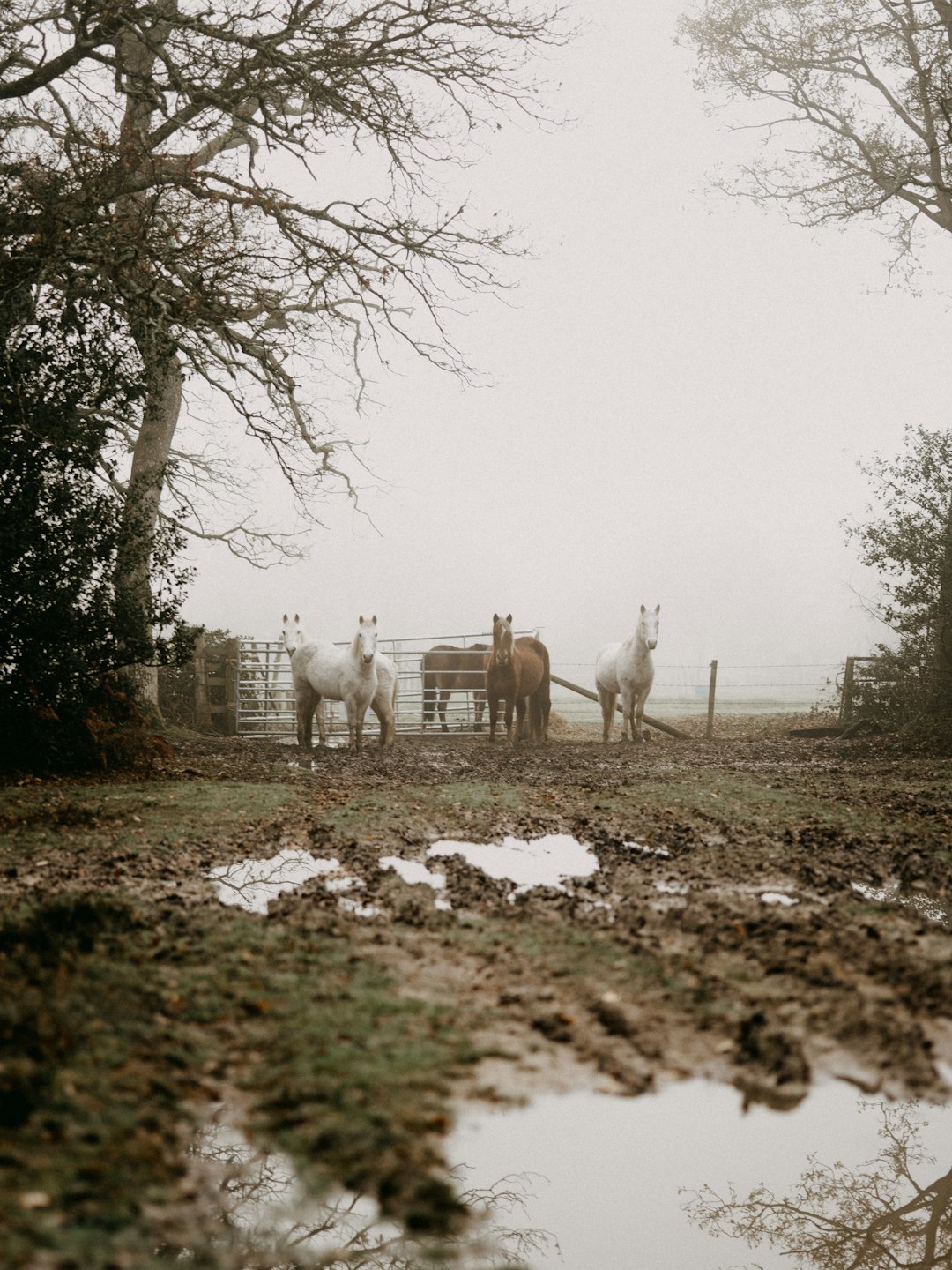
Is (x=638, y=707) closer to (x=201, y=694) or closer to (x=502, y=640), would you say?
(x=502, y=640)

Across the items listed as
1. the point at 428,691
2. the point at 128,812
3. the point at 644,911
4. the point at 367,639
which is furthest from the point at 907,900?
the point at 428,691

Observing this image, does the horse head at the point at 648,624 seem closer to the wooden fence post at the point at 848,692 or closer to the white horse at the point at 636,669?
the white horse at the point at 636,669

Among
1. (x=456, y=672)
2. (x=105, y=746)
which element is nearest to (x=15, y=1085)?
(x=105, y=746)

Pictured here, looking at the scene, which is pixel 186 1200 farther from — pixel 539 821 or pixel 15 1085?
pixel 539 821

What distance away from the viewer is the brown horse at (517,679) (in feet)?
54.3

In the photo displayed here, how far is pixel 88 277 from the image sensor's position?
1108cm

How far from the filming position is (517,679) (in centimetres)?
1678

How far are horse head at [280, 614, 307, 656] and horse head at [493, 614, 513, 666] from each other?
3491 mm

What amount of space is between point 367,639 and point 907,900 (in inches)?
395

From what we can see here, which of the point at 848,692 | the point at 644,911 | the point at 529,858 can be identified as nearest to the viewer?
the point at 644,911

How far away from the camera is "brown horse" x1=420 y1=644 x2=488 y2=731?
21203mm

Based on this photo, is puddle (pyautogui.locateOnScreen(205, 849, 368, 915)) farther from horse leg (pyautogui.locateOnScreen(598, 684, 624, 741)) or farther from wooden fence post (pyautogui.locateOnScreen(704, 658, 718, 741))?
wooden fence post (pyautogui.locateOnScreen(704, 658, 718, 741))

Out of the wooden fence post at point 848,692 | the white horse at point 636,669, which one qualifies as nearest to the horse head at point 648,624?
the white horse at point 636,669

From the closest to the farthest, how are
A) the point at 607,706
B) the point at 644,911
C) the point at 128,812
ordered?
1. the point at 644,911
2. the point at 128,812
3. the point at 607,706
